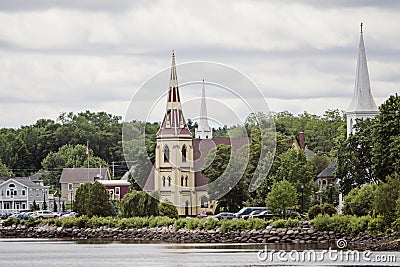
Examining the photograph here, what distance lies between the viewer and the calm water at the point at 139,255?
62062 mm

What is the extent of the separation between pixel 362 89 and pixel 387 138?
25.7 meters

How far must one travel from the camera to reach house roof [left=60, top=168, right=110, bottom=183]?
6531 inches

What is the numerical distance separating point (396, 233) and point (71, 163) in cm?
11646

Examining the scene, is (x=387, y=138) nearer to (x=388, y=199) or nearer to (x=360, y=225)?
(x=360, y=225)

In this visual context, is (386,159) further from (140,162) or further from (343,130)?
(140,162)

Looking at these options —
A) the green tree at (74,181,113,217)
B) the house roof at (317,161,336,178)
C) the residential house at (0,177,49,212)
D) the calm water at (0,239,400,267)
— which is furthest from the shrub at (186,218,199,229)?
the residential house at (0,177,49,212)

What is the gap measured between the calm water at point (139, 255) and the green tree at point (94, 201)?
1374cm

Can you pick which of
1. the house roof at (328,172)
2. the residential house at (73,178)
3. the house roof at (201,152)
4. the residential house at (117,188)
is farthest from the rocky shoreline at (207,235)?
the residential house at (73,178)

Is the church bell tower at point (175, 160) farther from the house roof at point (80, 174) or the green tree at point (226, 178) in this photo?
the house roof at point (80, 174)

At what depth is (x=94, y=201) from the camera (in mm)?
102000

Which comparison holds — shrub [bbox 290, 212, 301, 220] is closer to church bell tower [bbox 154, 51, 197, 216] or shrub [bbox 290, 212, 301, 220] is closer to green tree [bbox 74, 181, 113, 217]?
green tree [bbox 74, 181, 113, 217]

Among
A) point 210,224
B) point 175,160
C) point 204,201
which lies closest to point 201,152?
point 175,160

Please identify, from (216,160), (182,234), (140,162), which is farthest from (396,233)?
(140,162)

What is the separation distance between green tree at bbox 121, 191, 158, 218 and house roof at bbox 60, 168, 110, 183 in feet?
213
